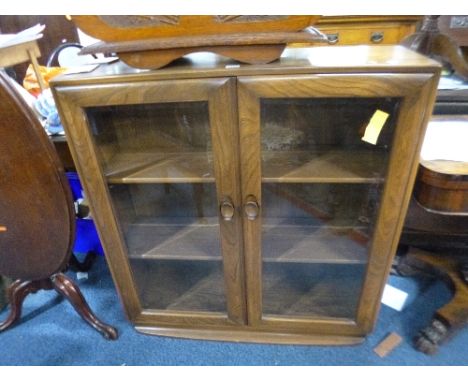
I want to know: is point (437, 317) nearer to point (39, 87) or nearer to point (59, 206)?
point (59, 206)

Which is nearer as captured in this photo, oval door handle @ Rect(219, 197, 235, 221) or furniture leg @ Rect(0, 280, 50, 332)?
oval door handle @ Rect(219, 197, 235, 221)

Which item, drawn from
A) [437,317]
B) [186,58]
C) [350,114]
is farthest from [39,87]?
[437,317]

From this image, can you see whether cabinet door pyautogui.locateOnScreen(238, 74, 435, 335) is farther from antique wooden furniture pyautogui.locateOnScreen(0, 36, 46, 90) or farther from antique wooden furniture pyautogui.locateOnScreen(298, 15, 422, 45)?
antique wooden furniture pyautogui.locateOnScreen(0, 36, 46, 90)

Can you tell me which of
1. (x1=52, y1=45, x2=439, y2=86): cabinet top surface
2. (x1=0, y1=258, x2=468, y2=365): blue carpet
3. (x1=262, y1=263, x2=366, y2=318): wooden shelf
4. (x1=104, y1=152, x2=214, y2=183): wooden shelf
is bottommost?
(x1=0, y1=258, x2=468, y2=365): blue carpet

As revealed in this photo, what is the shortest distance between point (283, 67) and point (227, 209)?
38 centimetres

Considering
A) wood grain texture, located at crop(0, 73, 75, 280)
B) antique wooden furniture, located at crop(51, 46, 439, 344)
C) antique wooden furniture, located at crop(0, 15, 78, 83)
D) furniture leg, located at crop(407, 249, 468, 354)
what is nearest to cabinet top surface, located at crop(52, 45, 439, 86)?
antique wooden furniture, located at crop(51, 46, 439, 344)

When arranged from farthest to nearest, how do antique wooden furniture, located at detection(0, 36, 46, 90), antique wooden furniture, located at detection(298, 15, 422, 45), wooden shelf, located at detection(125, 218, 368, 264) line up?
antique wooden furniture, located at detection(298, 15, 422, 45)
antique wooden furniture, located at detection(0, 36, 46, 90)
wooden shelf, located at detection(125, 218, 368, 264)

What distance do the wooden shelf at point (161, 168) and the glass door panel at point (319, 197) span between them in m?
0.18

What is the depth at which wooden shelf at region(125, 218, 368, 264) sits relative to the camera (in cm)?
101

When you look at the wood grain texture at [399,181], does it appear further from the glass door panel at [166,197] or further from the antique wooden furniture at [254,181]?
the glass door panel at [166,197]

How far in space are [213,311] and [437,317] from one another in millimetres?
820

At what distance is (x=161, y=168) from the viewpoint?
3.00 feet

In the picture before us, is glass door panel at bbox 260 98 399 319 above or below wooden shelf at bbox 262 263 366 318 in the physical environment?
above

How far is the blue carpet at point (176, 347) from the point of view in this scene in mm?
1129
